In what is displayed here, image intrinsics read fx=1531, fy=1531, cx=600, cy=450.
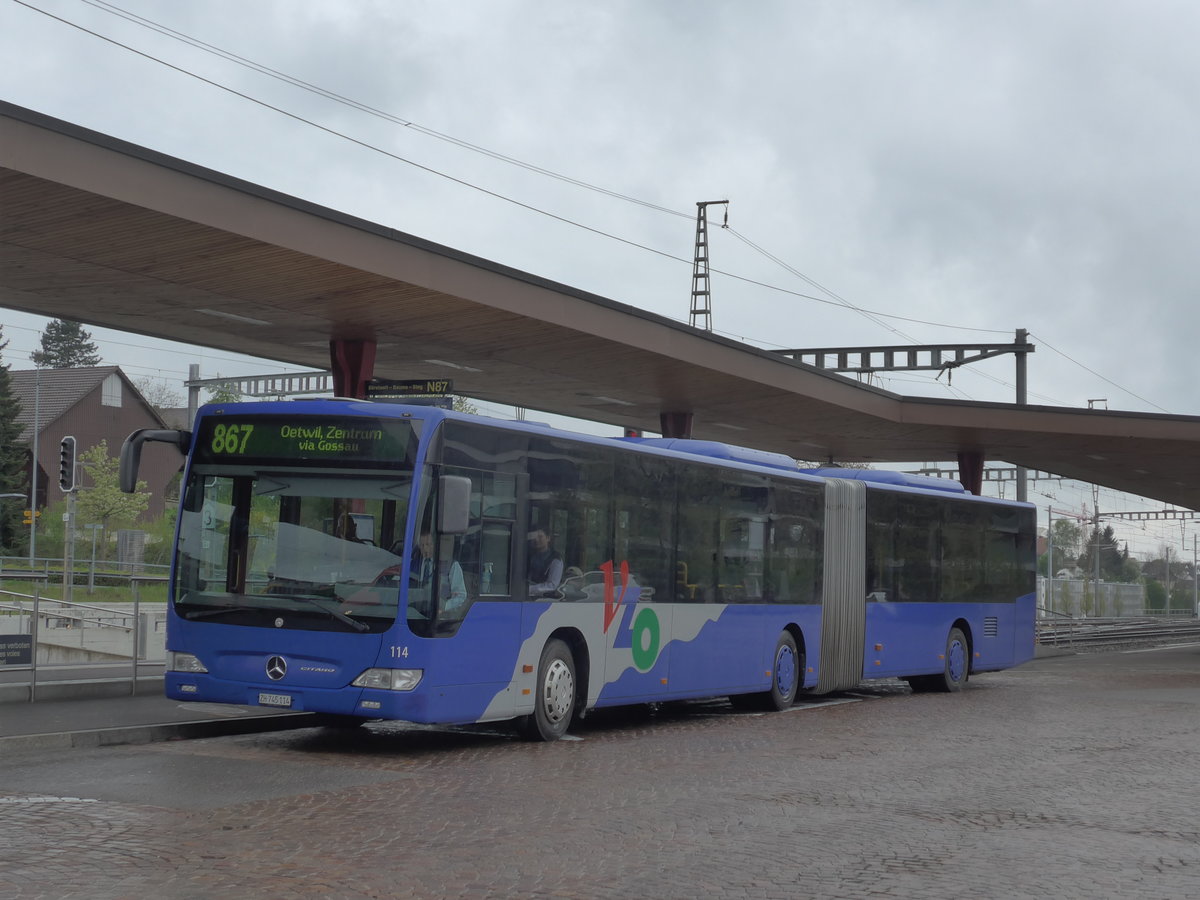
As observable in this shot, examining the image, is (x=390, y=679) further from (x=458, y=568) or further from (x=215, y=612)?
(x=215, y=612)

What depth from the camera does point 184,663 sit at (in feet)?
42.5

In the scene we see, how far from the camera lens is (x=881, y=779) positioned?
11656 millimetres

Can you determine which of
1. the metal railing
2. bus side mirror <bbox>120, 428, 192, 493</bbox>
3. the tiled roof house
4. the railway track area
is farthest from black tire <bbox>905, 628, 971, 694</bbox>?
the tiled roof house

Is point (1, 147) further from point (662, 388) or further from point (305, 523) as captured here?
point (662, 388)

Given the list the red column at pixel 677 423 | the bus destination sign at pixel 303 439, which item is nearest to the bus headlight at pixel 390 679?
the bus destination sign at pixel 303 439

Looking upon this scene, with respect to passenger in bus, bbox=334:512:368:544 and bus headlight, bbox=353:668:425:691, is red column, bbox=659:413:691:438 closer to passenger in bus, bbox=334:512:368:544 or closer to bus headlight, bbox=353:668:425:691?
passenger in bus, bbox=334:512:368:544

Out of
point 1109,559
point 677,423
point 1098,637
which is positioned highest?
point 1109,559

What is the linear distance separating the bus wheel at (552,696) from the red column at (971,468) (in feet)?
87.2

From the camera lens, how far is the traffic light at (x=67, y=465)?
93.3 feet

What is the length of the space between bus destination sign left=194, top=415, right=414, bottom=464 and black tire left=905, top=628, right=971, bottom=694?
12.6m

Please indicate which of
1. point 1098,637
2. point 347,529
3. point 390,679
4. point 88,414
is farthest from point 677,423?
point 88,414

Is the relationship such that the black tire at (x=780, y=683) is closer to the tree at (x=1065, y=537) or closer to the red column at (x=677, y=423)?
the red column at (x=677, y=423)

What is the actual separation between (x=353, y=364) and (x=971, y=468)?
70.9ft

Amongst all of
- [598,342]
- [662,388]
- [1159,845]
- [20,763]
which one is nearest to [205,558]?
[20,763]
